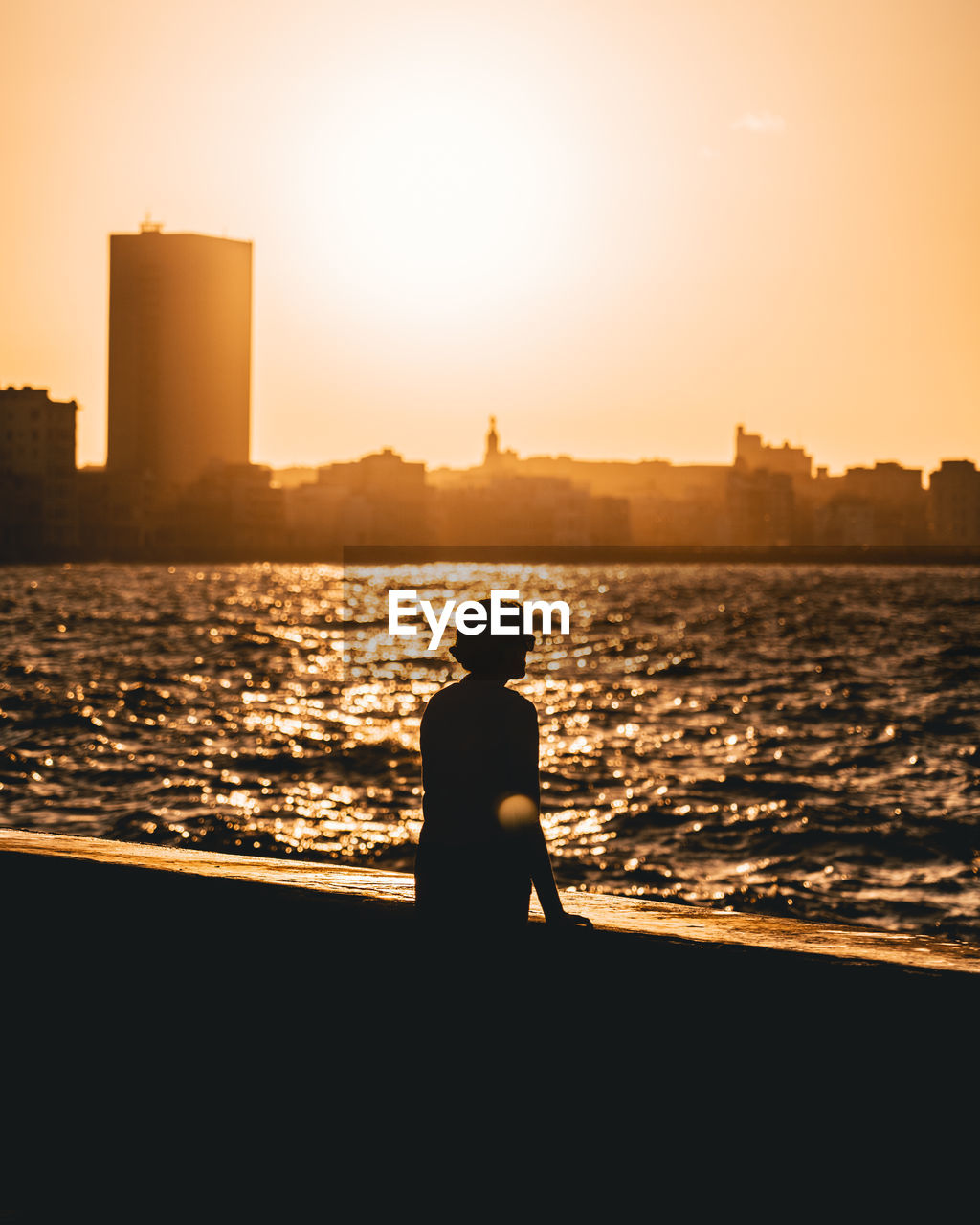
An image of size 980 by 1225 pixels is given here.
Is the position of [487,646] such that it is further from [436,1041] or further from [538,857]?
[436,1041]

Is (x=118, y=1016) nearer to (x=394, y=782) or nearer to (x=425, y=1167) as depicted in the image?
(x=425, y=1167)

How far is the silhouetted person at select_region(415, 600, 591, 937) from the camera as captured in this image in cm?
404

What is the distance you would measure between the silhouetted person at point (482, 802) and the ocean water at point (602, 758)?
6.20 metres

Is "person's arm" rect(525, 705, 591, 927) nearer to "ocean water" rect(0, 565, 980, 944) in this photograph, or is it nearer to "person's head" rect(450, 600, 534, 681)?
"person's head" rect(450, 600, 534, 681)

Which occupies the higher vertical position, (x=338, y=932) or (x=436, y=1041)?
(x=338, y=932)

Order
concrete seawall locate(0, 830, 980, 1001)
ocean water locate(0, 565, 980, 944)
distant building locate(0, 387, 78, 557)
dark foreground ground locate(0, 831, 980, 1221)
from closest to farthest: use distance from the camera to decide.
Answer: dark foreground ground locate(0, 831, 980, 1221), concrete seawall locate(0, 830, 980, 1001), ocean water locate(0, 565, 980, 944), distant building locate(0, 387, 78, 557)

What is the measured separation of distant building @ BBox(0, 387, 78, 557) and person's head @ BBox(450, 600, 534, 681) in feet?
531

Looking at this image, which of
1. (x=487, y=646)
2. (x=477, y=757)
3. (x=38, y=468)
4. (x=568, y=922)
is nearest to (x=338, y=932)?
(x=568, y=922)

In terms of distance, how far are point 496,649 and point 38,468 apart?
165 m

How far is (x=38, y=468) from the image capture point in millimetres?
159500

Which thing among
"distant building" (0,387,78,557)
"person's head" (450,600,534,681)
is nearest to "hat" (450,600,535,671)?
"person's head" (450,600,534,681)

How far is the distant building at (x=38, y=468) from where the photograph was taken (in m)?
158

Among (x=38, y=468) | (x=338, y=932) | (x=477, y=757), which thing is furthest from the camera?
(x=38, y=468)

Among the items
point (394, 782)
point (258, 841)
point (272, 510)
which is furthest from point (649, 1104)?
point (272, 510)
